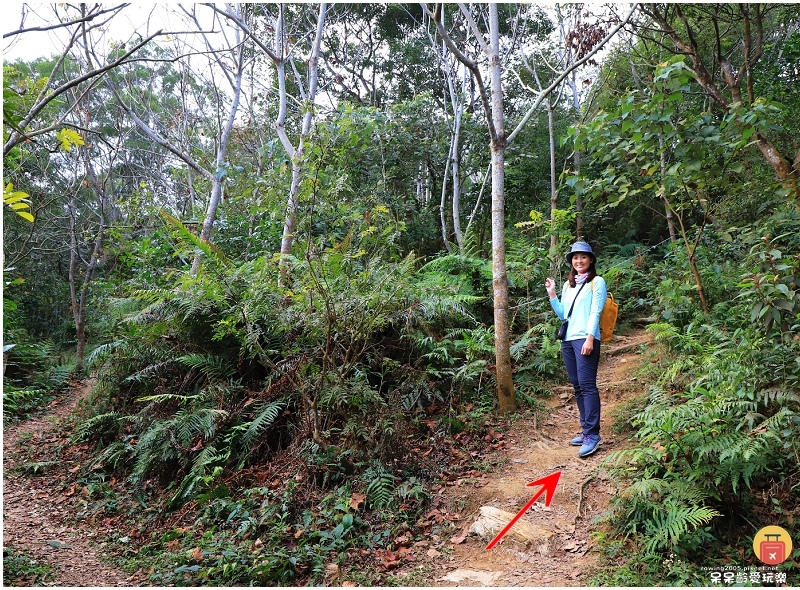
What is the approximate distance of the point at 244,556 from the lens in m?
3.96

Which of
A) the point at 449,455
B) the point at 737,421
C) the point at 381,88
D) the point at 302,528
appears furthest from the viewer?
the point at 381,88

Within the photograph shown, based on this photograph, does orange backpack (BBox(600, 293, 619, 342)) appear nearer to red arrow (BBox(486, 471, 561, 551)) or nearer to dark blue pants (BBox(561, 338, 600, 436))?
dark blue pants (BBox(561, 338, 600, 436))

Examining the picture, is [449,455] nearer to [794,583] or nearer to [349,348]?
[349,348]

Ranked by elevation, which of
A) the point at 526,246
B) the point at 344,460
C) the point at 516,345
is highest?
the point at 526,246

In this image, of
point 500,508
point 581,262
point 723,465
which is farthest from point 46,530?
point 723,465

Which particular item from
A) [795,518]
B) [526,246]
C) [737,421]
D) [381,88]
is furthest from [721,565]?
[381,88]

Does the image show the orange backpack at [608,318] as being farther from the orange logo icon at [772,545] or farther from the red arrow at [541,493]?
the orange logo icon at [772,545]

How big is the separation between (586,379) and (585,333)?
0.42m

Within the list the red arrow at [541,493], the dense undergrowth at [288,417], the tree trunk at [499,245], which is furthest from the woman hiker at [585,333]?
the dense undergrowth at [288,417]

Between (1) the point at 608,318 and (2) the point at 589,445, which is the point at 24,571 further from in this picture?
(1) the point at 608,318

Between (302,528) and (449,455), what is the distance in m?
1.67

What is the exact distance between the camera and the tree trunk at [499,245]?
228 inches

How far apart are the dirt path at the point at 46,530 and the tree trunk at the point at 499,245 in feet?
13.1

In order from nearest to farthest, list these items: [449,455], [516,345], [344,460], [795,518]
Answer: [795,518] < [344,460] < [449,455] < [516,345]
